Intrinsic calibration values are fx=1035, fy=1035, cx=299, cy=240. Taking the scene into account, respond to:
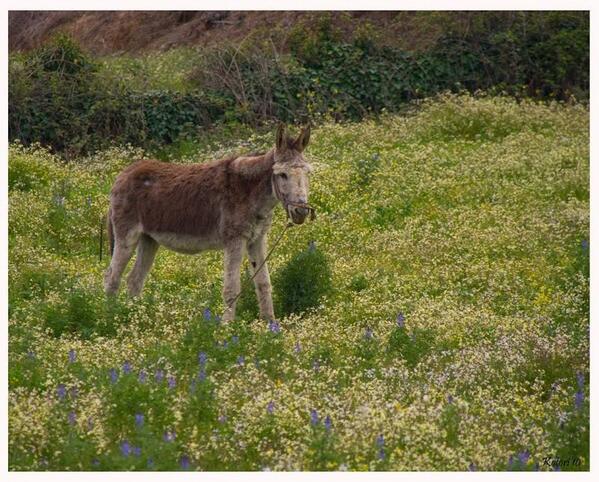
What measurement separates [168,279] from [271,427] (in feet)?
22.0

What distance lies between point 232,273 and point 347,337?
1.74 metres

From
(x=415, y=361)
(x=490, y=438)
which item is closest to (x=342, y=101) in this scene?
(x=415, y=361)

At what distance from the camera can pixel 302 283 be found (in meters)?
12.2

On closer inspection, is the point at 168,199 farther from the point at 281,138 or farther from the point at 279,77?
the point at 279,77

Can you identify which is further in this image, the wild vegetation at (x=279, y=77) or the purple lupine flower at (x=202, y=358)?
the wild vegetation at (x=279, y=77)

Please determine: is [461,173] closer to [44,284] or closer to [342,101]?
[342,101]

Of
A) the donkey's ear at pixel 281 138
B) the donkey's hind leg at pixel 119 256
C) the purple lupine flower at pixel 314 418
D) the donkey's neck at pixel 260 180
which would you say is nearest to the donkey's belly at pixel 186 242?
the donkey's hind leg at pixel 119 256

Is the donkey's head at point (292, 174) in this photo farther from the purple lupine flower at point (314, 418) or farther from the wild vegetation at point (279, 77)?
the wild vegetation at point (279, 77)

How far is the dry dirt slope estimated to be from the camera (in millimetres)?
27578

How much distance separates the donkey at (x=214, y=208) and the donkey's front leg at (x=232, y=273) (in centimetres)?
1

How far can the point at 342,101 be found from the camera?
25.0 m

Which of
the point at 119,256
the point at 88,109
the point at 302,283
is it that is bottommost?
the point at 88,109

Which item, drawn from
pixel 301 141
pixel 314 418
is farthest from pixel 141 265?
pixel 314 418

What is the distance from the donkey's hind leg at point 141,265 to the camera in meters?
12.6
